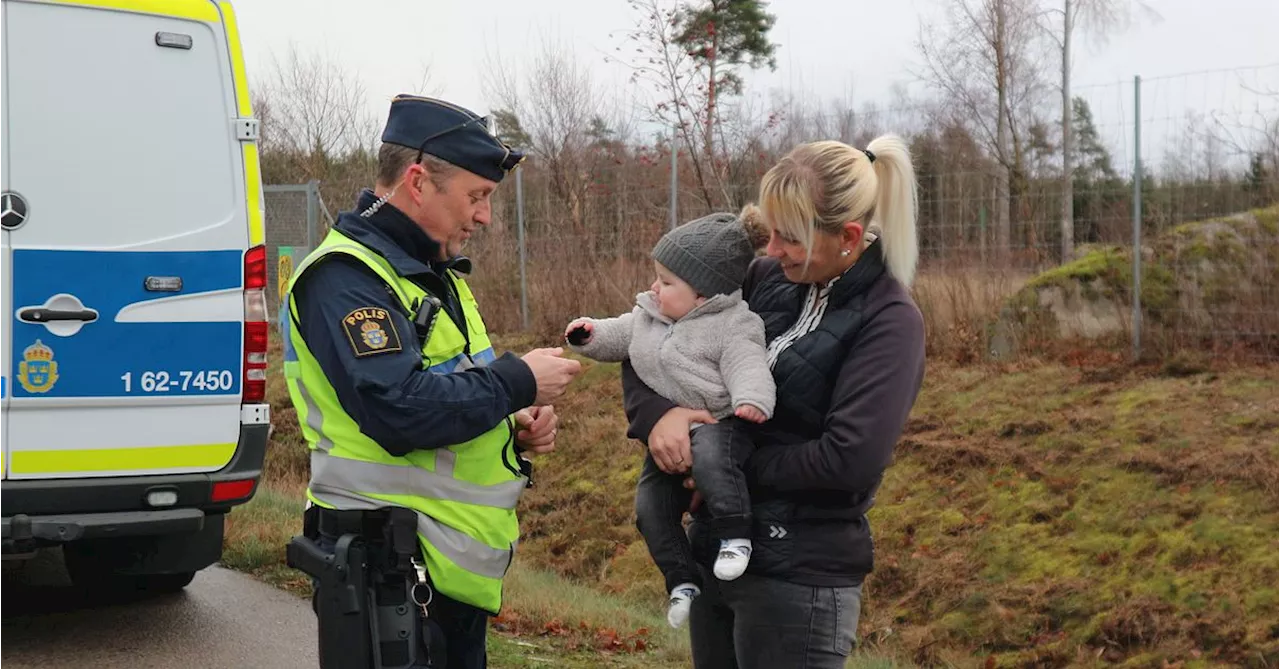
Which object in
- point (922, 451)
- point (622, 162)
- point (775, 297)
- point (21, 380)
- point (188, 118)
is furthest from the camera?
point (622, 162)

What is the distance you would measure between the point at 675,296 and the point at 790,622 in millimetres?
804

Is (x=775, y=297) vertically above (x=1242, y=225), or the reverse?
(x=1242, y=225)

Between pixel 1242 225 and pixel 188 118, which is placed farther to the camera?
pixel 1242 225

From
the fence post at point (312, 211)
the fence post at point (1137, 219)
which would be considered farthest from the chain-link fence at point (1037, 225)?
the fence post at point (312, 211)

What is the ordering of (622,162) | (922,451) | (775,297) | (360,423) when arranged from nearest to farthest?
1. (360,423)
2. (775,297)
3. (922,451)
4. (622,162)

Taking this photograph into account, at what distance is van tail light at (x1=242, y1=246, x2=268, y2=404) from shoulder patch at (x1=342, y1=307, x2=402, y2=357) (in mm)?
2739

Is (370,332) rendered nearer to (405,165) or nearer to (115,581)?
(405,165)

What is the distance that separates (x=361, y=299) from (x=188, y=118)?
288cm

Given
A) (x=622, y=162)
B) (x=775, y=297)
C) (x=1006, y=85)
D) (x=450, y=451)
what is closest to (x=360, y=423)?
(x=450, y=451)

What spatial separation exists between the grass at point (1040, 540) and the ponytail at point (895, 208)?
2764mm

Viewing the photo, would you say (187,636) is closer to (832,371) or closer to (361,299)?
(361,299)

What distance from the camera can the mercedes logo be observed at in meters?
4.88

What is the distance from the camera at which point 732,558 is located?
2.89m

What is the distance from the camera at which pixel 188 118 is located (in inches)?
208
